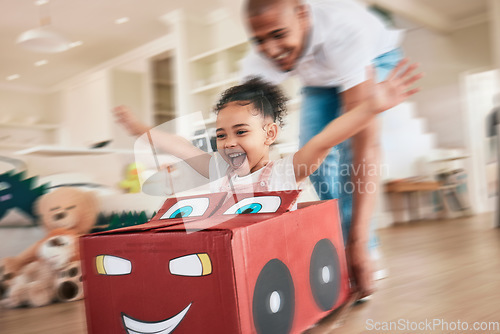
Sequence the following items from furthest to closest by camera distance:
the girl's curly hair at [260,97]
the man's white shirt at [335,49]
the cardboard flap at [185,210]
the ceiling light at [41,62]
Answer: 1. the ceiling light at [41,62]
2. the man's white shirt at [335,49]
3. the girl's curly hair at [260,97]
4. the cardboard flap at [185,210]

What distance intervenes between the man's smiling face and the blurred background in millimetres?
109

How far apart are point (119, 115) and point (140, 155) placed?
143mm

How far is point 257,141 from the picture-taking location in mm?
723

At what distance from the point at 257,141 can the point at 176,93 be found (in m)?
1.50

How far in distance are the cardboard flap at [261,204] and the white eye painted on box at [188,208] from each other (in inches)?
1.1

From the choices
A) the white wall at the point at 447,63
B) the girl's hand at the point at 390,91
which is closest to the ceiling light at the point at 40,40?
the girl's hand at the point at 390,91

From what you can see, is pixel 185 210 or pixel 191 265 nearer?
pixel 191 265

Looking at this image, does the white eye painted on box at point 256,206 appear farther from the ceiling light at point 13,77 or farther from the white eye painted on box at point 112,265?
the ceiling light at point 13,77

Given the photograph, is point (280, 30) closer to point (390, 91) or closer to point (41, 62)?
point (390, 91)

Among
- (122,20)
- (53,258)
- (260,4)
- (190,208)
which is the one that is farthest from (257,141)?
(122,20)

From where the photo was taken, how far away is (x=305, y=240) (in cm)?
65

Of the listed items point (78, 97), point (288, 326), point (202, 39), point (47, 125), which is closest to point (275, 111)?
point (288, 326)

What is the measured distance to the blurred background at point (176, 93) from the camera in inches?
46.5

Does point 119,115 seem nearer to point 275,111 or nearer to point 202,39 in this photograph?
point 275,111
